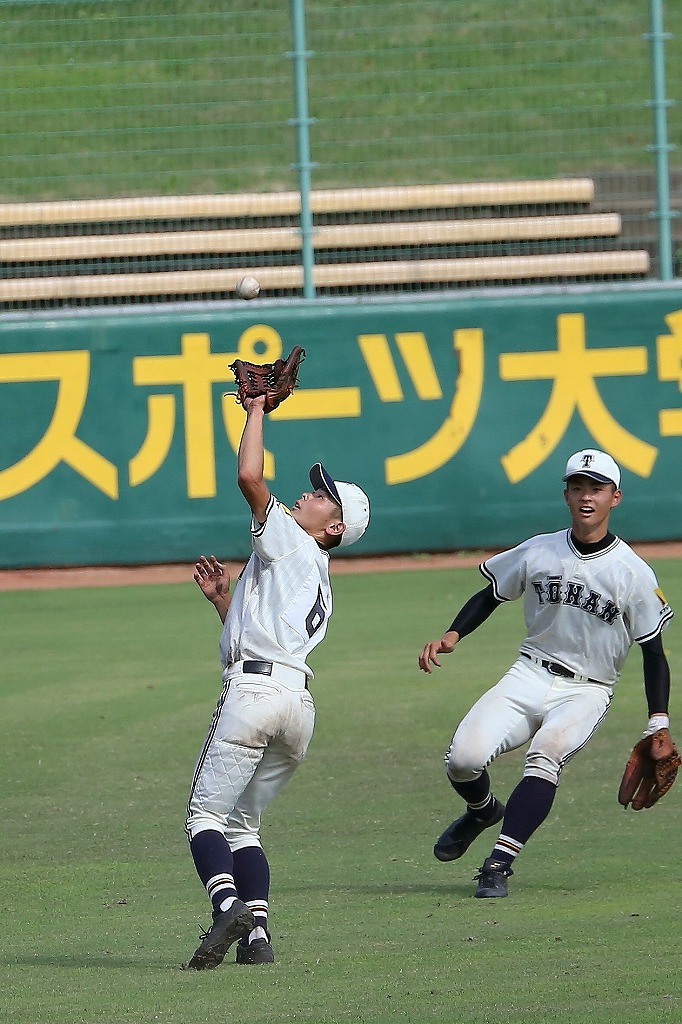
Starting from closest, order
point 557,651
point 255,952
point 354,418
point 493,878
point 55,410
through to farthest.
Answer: point 255,952 → point 493,878 → point 557,651 → point 55,410 → point 354,418

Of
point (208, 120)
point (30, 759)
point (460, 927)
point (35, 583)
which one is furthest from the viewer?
point (208, 120)

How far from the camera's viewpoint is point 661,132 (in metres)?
13.5

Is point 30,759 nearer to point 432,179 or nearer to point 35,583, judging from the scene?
point 35,583

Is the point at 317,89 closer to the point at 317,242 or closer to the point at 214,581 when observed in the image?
the point at 317,242

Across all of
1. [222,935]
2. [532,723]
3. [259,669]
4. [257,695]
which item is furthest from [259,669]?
A: [532,723]

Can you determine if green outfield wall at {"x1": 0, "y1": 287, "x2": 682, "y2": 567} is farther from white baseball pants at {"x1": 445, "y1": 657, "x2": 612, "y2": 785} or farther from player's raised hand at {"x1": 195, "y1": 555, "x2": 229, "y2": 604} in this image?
player's raised hand at {"x1": 195, "y1": 555, "x2": 229, "y2": 604}

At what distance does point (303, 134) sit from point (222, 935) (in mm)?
9908

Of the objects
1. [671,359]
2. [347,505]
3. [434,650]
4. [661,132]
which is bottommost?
[434,650]

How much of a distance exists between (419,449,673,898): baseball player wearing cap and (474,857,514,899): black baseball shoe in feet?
0.38

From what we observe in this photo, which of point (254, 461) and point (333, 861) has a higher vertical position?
point (254, 461)

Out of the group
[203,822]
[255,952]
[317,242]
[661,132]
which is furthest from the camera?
[317,242]

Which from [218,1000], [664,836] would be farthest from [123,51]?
[218,1000]

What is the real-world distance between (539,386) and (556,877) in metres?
7.93

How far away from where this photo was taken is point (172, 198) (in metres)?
14.3
